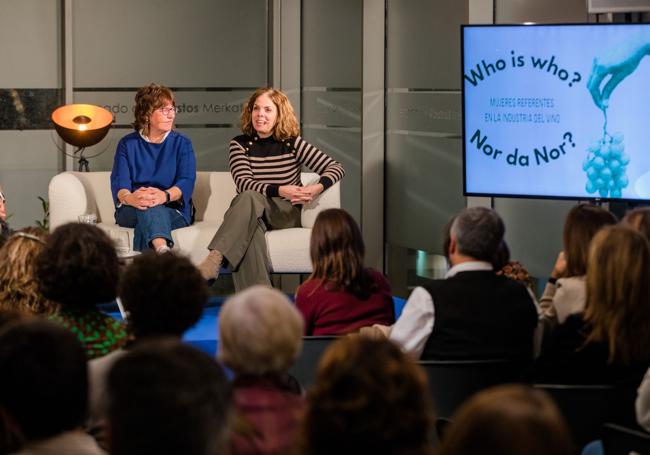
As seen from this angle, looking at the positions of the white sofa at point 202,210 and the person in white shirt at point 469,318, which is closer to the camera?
the person in white shirt at point 469,318

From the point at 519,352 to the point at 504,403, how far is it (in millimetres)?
2021

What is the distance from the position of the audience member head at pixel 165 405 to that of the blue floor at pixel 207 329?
11.1 ft

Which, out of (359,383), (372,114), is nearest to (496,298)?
(359,383)

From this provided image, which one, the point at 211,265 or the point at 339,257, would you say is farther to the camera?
the point at 211,265

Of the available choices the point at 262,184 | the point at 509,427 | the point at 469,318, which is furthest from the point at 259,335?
the point at 262,184

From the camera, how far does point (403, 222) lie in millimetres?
8055

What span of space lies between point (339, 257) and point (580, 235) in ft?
2.88

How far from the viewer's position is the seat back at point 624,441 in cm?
257

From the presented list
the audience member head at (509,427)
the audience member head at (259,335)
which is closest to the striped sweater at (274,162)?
the audience member head at (259,335)

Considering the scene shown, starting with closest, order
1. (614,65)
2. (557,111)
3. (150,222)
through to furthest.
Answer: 1. (614,65)
2. (557,111)
3. (150,222)

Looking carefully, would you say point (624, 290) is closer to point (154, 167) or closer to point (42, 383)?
point (42, 383)

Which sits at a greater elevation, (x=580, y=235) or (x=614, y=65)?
(x=614, y=65)

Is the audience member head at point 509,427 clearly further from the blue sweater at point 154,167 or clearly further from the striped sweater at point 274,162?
the blue sweater at point 154,167

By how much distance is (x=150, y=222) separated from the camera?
6.60 metres
